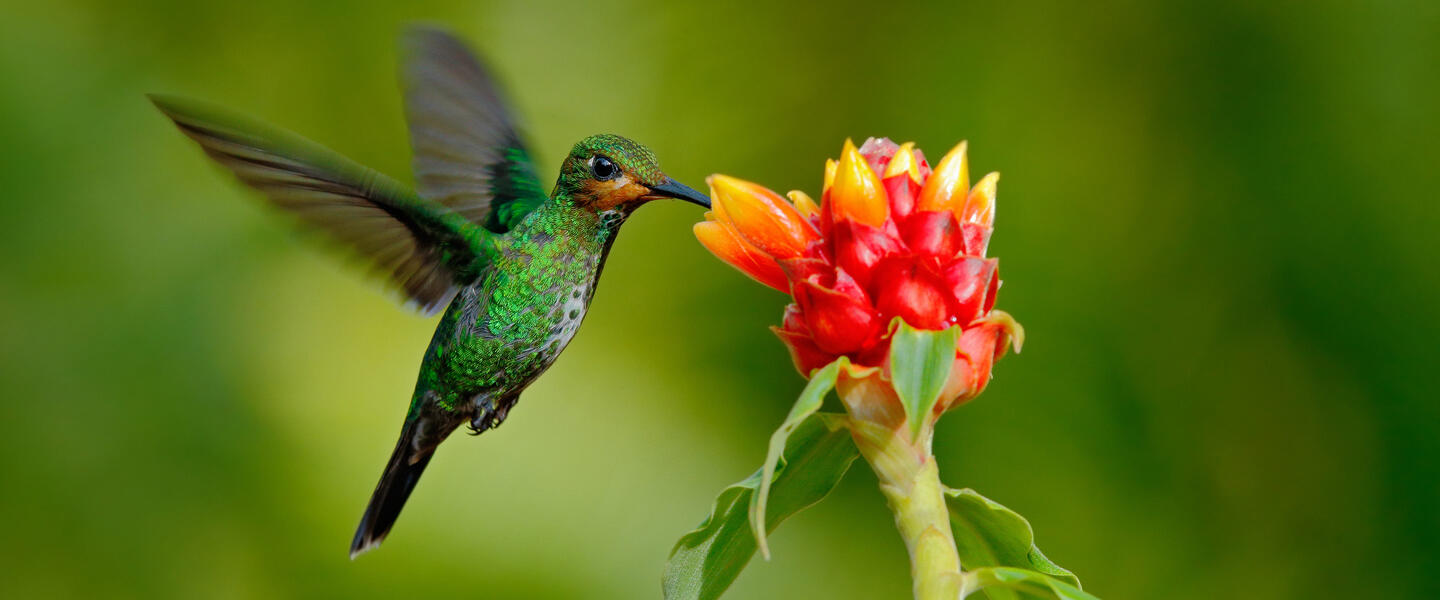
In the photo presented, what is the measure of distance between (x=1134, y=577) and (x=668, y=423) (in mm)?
1186

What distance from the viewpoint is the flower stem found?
104 cm

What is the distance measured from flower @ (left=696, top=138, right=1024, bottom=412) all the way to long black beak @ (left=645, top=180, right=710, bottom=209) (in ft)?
1.47

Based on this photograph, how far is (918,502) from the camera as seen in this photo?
3.59 feet

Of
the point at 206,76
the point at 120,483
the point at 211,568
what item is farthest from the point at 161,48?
the point at 211,568

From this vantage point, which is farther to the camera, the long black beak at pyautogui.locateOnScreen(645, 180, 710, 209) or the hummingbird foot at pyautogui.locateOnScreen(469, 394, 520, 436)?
the hummingbird foot at pyautogui.locateOnScreen(469, 394, 520, 436)

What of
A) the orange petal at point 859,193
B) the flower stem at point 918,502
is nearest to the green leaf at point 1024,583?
the flower stem at point 918,502

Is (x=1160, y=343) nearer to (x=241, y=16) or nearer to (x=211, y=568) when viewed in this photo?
(x=211, y=568)

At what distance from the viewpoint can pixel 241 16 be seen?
3.41 meters

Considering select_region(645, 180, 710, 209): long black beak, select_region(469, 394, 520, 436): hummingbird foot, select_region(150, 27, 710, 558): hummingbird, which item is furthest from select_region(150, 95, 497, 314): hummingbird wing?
select_region(645, 180, 710, 209): long black beak

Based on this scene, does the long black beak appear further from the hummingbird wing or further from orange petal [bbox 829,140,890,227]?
orange petal [bbox 829,140,890,227]

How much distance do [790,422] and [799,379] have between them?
2.10 metres

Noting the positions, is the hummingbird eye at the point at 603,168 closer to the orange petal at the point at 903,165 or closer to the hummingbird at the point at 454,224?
the hummingbird at the point at 454,224

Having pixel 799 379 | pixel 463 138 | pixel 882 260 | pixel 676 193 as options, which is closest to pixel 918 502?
pixel 882 260

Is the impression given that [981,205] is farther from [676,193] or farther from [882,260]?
[676,193]
